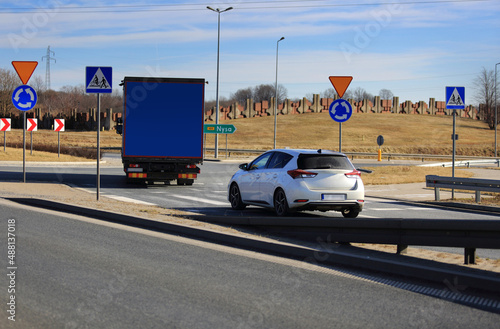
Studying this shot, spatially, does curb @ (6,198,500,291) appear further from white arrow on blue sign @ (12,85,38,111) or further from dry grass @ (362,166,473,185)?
dry grass @ (362,166,473,185)

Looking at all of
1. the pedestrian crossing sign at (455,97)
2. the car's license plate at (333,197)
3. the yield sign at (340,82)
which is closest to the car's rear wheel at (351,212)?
the car's license plate at (333,197)

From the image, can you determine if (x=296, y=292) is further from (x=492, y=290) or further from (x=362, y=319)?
(x=492, y=290)

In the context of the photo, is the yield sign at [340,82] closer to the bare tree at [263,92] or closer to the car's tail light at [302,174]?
the car's tail light at [302,174]

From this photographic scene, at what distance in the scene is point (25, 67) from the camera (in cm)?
1778

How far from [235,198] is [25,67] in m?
7.50

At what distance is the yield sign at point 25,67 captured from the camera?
58.1ft

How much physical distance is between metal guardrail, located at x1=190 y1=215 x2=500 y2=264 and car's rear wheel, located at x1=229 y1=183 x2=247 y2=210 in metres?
4.52

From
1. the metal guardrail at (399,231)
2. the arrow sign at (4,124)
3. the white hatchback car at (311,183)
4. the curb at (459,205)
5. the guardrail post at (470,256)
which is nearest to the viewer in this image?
the metal guardrail at (399,231)

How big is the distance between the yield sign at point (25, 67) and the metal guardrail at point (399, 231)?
403 inches

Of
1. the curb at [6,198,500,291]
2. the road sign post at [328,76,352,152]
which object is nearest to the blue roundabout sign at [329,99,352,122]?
the road sign post at [328,76,352,152]

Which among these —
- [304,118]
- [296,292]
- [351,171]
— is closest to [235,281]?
[296,292]

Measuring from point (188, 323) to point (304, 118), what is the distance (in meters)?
117

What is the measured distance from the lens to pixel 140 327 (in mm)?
5336

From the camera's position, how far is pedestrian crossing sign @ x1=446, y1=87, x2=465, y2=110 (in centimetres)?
1852
